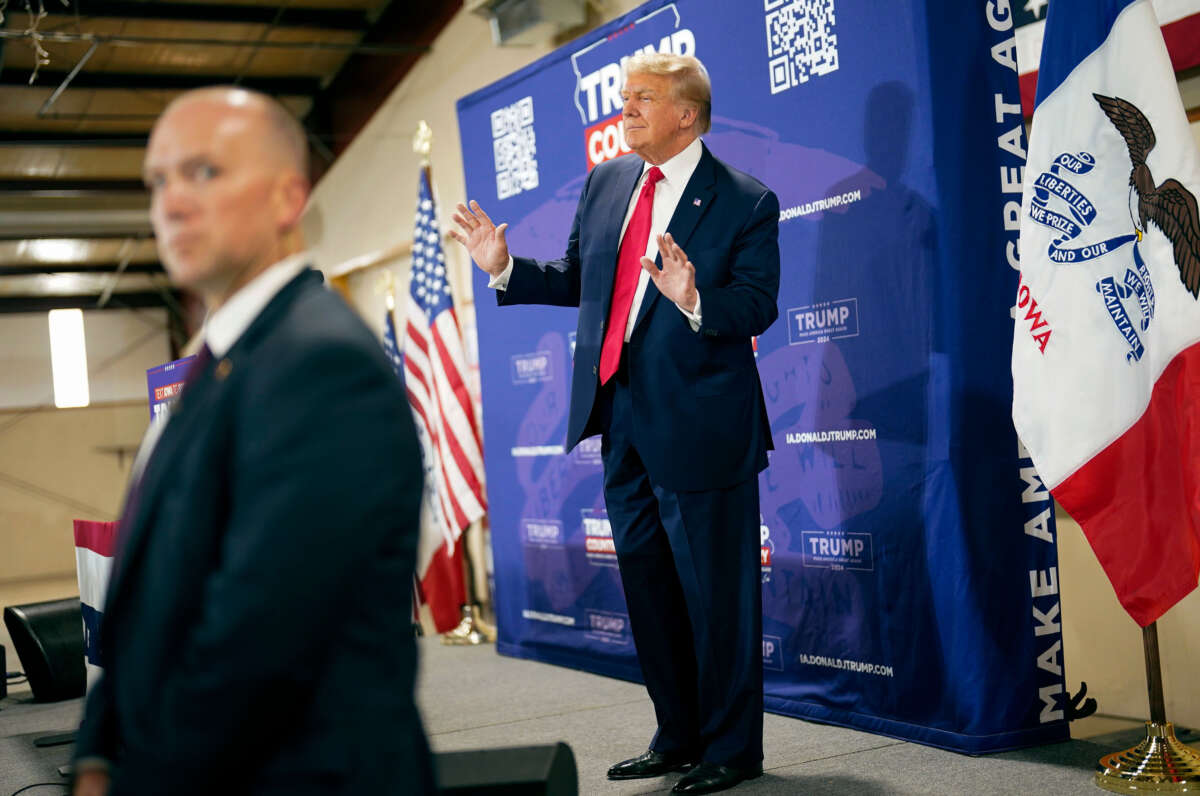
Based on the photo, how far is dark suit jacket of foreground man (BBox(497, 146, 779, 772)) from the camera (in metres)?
2.56

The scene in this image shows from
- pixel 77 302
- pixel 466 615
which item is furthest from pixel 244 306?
pixel 77 302

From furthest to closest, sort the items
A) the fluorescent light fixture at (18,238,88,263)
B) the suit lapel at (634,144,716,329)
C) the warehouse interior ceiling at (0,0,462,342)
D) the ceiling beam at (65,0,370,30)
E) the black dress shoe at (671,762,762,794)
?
the fluorescent light fixture at (18,238,88,263)
the warehouse interior ceiling at (0,0,462,342)
the ceiling beam at (65,0,370,30)
the suit lapel at (634,144,716,329)
the black dress shoe at (671,762,762,794)

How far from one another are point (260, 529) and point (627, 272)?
1872mm

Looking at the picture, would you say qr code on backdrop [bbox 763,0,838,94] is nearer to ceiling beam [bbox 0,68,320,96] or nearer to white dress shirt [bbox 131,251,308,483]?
white dress shirt [bbox 131,251,308,483]

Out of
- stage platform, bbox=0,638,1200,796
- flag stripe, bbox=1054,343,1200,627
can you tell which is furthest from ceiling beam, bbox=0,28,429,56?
flag stripe, bbox=1054,343,1200,627

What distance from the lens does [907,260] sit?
293 cm

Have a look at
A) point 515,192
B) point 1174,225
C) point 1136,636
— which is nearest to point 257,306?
point 1174,225

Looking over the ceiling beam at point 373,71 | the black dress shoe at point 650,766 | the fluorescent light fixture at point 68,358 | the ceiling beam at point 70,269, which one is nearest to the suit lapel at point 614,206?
the black dress shoe at point 650,766

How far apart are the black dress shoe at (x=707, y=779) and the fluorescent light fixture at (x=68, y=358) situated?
40.4 feet

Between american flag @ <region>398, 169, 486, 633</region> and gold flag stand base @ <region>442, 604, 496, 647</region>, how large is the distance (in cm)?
5

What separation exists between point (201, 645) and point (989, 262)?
2.36 m

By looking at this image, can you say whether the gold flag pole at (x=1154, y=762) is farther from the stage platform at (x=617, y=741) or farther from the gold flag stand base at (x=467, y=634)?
the gold flag stand base at (x=467, y=634)

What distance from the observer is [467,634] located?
541 centimetres

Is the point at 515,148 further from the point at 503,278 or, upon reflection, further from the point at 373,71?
the point at 373,71
